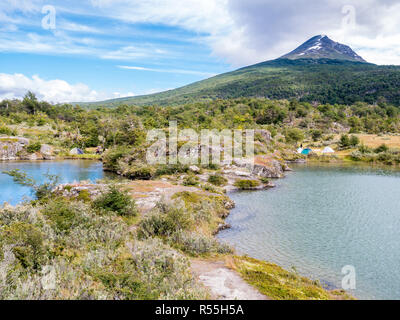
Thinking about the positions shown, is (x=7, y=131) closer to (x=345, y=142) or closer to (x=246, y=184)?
(x=246, y=184)

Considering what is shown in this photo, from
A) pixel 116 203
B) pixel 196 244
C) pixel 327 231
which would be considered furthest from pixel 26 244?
pixel 327 231

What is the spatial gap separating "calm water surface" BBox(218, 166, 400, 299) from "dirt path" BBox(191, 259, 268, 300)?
402cm

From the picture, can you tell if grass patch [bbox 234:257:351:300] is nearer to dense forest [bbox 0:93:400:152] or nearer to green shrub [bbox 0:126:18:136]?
dense forest [bbox 0:93:400:152]

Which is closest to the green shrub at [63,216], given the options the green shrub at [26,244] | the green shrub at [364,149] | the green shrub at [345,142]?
the green shrub at [26,244]

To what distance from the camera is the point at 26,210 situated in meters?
13.4

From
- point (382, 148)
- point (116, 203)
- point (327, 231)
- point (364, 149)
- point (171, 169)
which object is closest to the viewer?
point (116, 203)

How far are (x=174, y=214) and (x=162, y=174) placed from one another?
19976mm

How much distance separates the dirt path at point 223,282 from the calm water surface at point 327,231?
4018 millimetres

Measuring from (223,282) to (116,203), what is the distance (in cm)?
970

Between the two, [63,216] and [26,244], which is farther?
[63,216]

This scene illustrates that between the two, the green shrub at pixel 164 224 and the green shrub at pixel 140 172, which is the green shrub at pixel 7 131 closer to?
the green shrub at pixel 140 172

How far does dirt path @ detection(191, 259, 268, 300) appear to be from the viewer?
26.6 ft

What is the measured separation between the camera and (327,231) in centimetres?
1716
